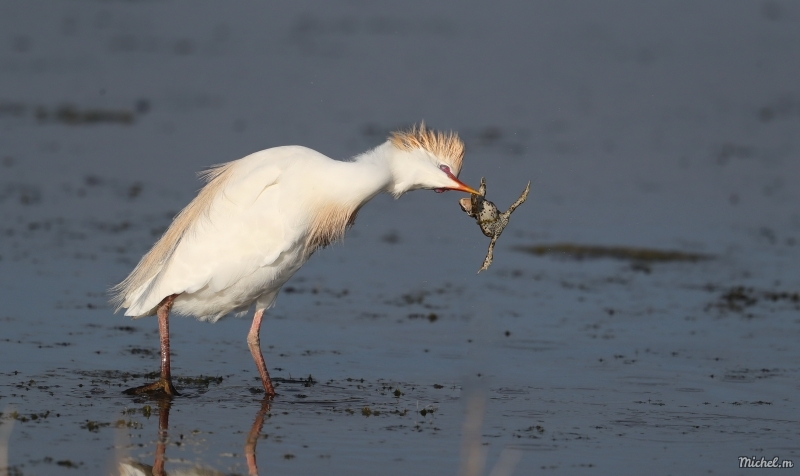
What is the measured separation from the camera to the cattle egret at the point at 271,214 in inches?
334

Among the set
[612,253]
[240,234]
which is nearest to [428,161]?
[240,234]

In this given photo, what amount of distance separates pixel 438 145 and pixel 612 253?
625cm

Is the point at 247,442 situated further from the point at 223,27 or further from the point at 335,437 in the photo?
the point at 223,27

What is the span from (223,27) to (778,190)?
17.0 metres

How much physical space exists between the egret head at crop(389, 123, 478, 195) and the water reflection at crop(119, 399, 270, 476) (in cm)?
192

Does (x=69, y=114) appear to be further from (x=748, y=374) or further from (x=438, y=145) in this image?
(x=748, y=374)

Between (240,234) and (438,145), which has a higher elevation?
(438,145)

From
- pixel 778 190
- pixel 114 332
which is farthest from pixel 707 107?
pixel 114 332

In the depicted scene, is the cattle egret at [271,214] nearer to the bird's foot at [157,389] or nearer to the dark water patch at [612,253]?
the bird's foot at [157,389]

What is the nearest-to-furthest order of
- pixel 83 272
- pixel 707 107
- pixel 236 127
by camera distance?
pixel 83 272 → pixel 236 127 → pixel 707 107

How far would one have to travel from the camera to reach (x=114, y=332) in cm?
1046

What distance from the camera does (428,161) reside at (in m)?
8.44

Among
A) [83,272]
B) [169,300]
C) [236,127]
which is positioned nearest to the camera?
[169,300]

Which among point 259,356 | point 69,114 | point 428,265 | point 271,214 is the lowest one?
point 259,356
